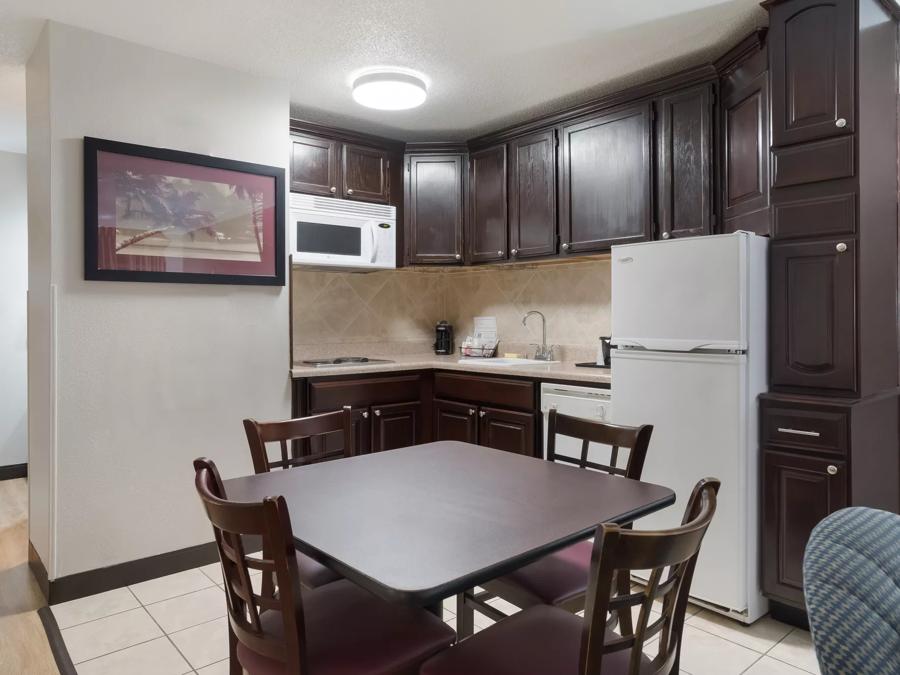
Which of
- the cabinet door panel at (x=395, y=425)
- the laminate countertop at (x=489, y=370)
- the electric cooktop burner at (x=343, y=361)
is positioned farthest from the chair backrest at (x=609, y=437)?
the electric cooktop burner at (x=343, y=361)

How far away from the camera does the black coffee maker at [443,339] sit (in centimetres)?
461

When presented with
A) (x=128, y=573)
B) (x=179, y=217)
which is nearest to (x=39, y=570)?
(x=128, y=573)

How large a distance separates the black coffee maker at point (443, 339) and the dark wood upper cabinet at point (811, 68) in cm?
268

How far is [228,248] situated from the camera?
3037mm

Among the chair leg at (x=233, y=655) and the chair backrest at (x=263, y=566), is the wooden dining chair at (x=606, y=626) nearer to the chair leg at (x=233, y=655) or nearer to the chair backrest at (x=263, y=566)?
the chair backrest at (x=263, y=566)

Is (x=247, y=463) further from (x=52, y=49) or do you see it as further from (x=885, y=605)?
(x=885, y=605)

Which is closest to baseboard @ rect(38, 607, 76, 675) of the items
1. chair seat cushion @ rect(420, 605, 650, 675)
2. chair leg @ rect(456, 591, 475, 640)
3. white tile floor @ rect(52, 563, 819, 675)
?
white tile floor @ rect(52, 563, 819, 675)

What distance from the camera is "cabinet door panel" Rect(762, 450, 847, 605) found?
2211 mm

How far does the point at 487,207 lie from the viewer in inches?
155

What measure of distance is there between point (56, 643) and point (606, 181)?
3.20 meters

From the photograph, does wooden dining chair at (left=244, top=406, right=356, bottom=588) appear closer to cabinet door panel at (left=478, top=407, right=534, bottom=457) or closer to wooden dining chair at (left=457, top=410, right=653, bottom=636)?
wooden dining chair at (left=457, top=410, right=653, bottom=636)

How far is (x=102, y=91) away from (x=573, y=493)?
8.70ft

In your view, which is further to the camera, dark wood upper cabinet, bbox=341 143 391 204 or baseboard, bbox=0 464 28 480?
baseboard, bbox=0 464 28 480

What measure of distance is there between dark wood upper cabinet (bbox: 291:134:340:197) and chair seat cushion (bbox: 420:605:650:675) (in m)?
2.84
